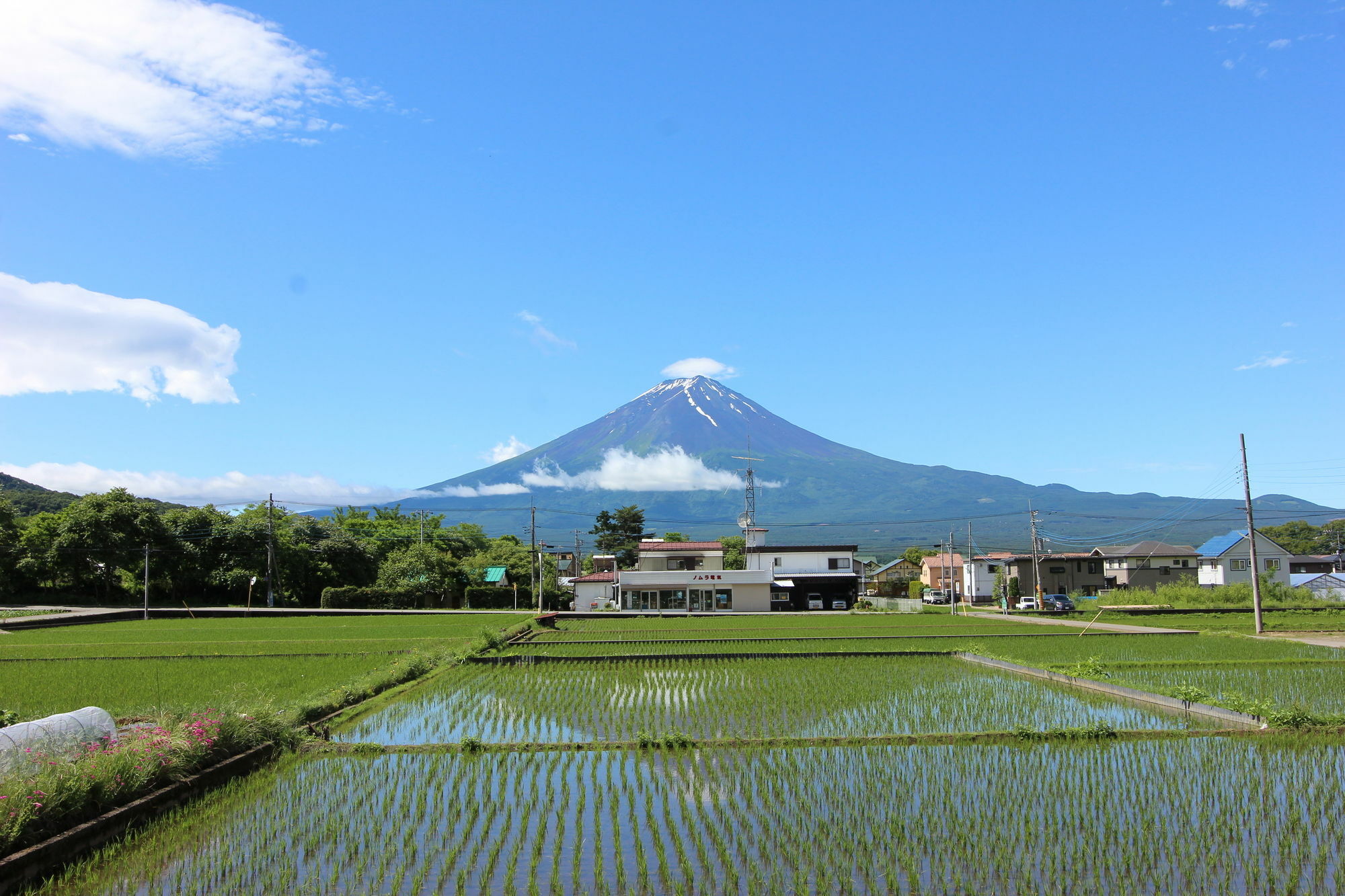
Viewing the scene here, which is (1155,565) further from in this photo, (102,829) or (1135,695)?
(102,829)

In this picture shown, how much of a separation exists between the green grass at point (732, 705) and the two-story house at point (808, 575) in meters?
27.6

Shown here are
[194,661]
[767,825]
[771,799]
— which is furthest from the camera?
[194,661]

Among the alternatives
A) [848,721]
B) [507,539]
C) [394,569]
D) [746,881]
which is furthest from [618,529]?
[746,881]

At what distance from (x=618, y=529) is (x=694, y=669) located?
5580 centimetres

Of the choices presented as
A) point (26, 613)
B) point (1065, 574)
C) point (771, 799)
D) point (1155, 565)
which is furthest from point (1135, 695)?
point (1155, 565)

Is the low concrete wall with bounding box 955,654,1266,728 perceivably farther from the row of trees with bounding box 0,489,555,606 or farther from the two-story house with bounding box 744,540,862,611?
the row of trees with bounding box 0,489,555,606

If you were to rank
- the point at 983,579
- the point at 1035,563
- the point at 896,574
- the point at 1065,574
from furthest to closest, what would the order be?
the point at 896,574
the point at 983,579
the point at 1065,574
the point at 1035,563

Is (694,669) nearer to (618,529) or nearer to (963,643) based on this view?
(963,643)

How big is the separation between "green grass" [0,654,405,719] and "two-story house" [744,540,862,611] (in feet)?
92.5

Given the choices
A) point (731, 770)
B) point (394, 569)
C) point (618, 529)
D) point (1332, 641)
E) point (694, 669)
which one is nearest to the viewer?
point (731, 770)

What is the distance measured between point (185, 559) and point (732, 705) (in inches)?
1556

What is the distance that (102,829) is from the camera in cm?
600

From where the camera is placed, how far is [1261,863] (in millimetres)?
5355

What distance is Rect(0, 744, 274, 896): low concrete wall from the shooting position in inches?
203
